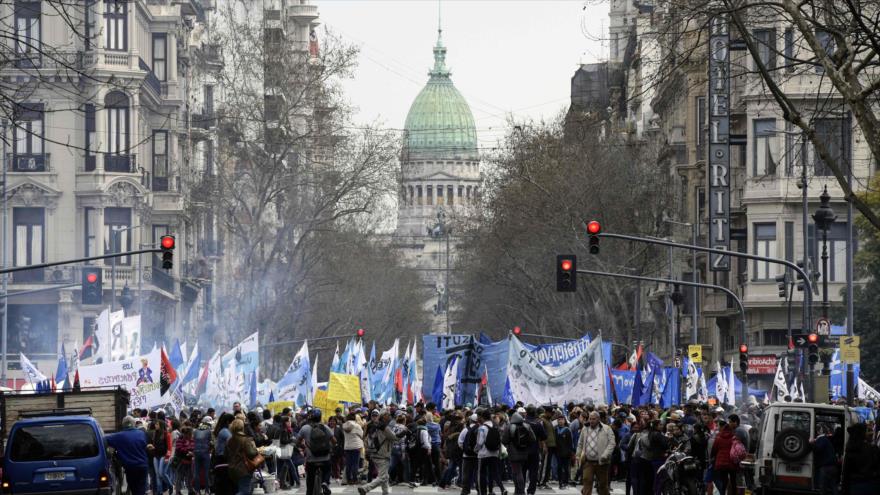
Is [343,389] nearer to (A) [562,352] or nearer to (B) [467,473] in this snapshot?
(A) [562,352]

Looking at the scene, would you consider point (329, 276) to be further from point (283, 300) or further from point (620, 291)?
point (620, 291)

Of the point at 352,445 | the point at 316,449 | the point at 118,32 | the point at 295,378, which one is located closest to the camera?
the point at 316,449

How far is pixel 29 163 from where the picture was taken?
68.9 m

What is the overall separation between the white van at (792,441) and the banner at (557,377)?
14.0 m

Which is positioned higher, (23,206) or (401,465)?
(23,206)

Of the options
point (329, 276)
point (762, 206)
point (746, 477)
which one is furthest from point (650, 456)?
point (329, 276)

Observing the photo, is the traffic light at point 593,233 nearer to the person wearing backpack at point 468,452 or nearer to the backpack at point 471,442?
the person wearing backpack at point 468,452

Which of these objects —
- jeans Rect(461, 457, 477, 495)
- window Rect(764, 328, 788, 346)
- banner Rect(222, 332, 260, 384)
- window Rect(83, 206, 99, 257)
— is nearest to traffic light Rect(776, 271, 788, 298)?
window Rect(764, 328, 788, 346)

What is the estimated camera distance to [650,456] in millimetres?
29125

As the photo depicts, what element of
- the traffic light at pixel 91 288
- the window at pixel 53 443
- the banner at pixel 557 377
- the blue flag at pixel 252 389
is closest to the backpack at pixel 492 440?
the window at pixel 53 443

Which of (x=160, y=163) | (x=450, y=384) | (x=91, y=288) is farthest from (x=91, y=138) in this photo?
(x=450, y=384)

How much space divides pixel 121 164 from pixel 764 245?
22446 millimetres

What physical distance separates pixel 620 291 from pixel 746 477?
44475mm

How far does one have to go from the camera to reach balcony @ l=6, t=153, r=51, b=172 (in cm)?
6869
